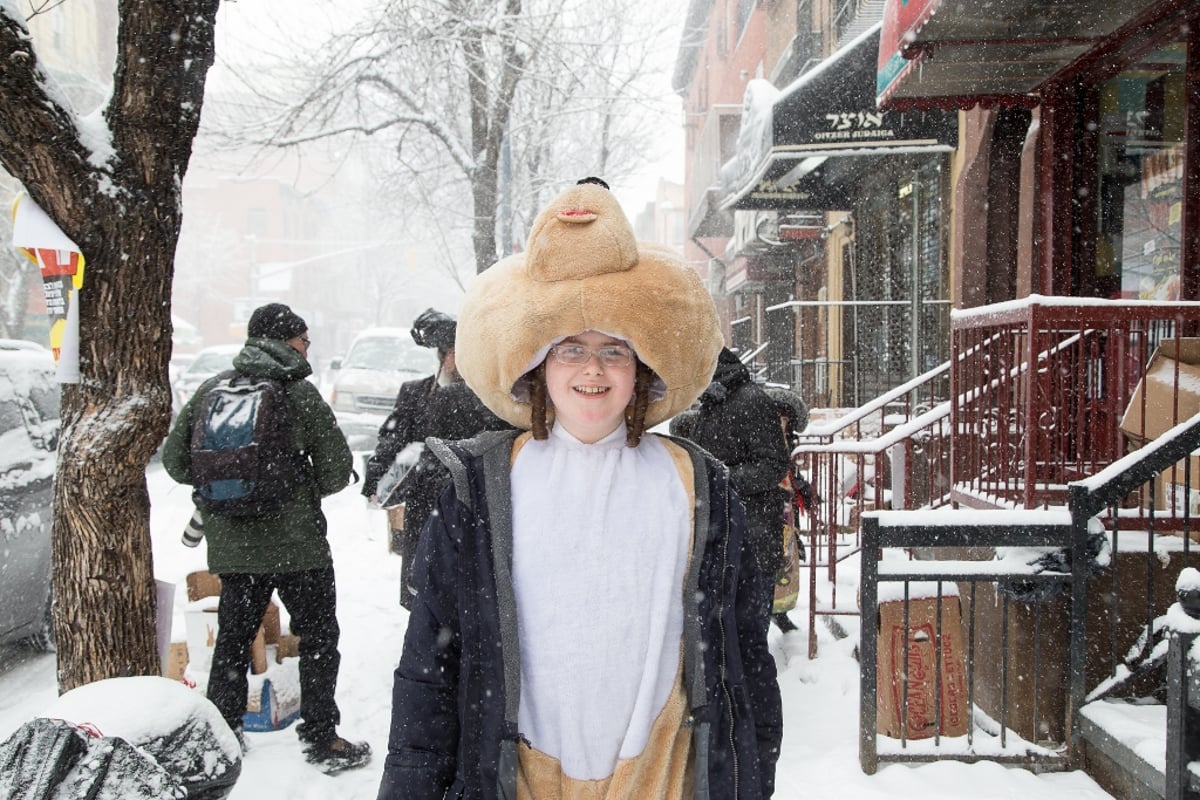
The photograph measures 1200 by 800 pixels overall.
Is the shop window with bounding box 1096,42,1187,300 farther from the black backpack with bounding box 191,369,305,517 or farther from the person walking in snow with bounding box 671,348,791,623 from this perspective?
the black backpack with bounding box 191,369,305,517

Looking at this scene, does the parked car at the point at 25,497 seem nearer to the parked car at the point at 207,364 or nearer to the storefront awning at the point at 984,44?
the storefront awning at the point at 984,44

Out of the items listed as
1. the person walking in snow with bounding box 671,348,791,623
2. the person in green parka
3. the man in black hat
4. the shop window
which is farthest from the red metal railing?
the person in green parka

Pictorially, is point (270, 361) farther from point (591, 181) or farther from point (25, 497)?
point (591, 181)

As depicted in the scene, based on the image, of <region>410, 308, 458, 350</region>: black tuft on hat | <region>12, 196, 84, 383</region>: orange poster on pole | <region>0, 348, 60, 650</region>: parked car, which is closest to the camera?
<region>12, 196, 84, 383</region>: orange poster on pole

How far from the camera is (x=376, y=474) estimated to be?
16.2ft

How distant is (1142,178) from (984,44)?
1.74m

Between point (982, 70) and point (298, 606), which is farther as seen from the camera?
point (982, 70)

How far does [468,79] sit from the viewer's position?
1279 centimetres

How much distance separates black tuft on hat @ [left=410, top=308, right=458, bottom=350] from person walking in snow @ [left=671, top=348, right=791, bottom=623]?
54.8 inches

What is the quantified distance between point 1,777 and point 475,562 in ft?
3.61

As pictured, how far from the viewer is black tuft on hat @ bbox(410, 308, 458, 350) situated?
4945 mm

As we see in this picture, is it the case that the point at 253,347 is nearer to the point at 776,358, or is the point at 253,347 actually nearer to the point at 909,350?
the point at 909,350

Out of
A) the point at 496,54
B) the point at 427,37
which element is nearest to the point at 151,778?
the point at 427,37

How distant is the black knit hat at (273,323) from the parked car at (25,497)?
1807 millimetres
